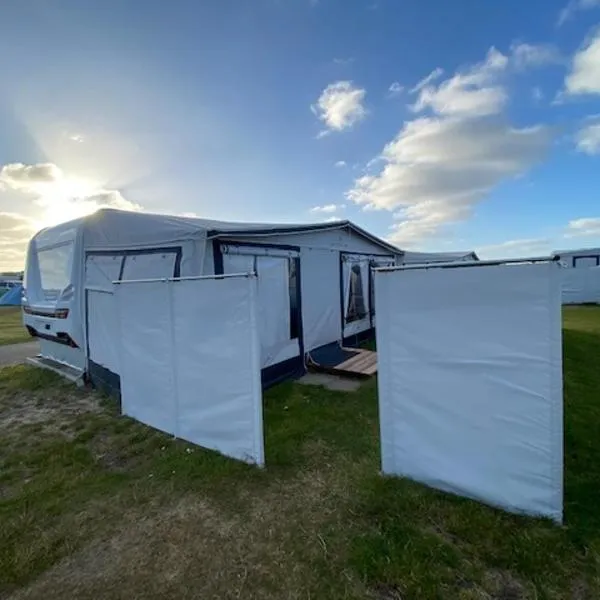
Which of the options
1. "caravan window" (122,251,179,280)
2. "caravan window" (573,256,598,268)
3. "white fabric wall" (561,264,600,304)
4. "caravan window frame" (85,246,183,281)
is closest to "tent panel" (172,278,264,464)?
"caravan window frame" (85,246,183,281)

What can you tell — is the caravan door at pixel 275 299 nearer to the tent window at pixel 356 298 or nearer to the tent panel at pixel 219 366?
the tent panel at pixel 219 366

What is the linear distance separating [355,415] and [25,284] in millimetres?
7693

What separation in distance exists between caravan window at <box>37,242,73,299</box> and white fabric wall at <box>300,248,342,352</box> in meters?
4.09

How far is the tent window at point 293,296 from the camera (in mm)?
6402

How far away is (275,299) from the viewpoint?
6.00 meters

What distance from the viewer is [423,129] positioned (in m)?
8.16

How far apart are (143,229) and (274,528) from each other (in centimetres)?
464

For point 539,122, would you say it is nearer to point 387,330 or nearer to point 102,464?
point 387,330

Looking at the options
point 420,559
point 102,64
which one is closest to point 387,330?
point 420,559

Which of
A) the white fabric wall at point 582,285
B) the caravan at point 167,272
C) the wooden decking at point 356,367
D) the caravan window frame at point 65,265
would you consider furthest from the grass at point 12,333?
the white fabric wall at point 582,285

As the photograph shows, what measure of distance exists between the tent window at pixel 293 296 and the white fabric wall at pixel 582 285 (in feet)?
64.3

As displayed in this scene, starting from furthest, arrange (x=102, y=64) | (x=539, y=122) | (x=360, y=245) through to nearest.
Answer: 1. (x=360, y=245)
2. (x=539, y=122)
3. (x=102, y=64)

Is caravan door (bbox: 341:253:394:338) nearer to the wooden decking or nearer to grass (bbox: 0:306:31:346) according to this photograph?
the wooden decking

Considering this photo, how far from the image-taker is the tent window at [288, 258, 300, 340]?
6.40 meters
